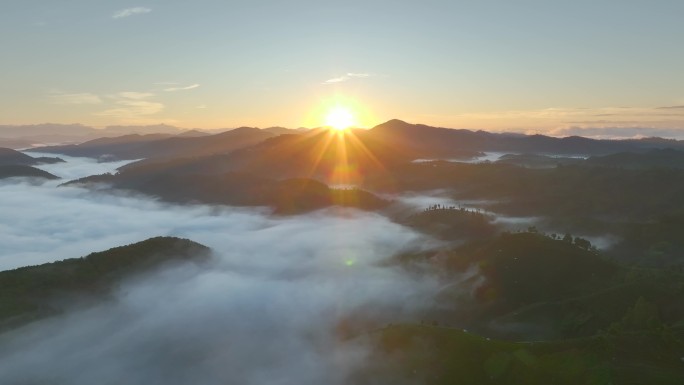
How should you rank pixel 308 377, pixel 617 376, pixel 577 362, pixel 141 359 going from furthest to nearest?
pixel 141 359 → pixel 308 377 → pixel 577 362 → pixel 617 376

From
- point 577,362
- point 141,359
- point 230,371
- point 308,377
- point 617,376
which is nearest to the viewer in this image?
point 617,376

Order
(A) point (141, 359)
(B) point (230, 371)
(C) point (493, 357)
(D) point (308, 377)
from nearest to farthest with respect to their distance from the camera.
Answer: (C) point (493, 357)
(D) point (308, 377)
(B) point (230, 371)
(A) point (141, 359)

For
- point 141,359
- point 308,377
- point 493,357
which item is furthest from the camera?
point 141,359

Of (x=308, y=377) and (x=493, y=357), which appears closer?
(x=493, y=357)

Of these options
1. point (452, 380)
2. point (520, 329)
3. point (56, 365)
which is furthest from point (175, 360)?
point (520, 329)

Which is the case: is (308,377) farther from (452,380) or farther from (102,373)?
(102,373)

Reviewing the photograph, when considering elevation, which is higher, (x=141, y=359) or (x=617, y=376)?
(x=617, y=376)

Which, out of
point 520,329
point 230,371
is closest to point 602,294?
point 520,329

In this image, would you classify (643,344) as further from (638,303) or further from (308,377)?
(308,377)

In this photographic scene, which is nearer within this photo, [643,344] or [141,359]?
[643,344]
